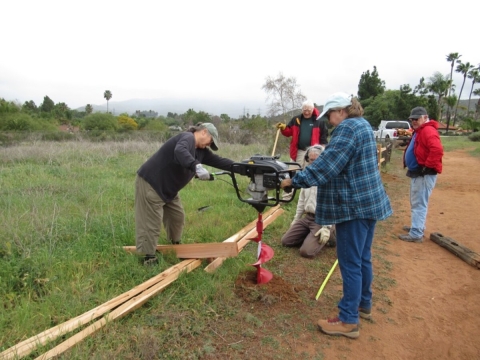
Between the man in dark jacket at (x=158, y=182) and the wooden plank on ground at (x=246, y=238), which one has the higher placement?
the man in dark jacket at (x=158, y=182)

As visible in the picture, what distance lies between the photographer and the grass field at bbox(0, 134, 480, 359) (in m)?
2.67

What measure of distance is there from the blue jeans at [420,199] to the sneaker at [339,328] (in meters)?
2.88

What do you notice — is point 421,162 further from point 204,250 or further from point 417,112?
point 204,250

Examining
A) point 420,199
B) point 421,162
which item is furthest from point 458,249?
point 421,162

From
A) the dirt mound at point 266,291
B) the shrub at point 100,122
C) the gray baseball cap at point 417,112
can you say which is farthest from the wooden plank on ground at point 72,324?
the shrub at point 100,122

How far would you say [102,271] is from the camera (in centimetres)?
360

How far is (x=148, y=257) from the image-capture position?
3.77 m

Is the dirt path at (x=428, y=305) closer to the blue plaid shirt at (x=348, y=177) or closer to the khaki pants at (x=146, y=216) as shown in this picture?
the blue plaid shirt at (x=348, y=177)

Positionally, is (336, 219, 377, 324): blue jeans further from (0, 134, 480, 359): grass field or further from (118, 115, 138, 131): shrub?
(118, 115, 138, 131): shrub

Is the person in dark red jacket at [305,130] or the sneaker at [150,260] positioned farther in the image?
the person in dark red jacket at [305,130]

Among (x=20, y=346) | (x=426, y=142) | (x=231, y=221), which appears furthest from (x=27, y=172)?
(x=426, y=142)

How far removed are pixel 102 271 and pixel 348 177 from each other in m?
2.71

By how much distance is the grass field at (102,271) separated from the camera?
2.67m

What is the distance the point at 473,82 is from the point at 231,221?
63.9 metres
